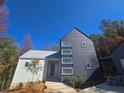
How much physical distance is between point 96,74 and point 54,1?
12302 mm

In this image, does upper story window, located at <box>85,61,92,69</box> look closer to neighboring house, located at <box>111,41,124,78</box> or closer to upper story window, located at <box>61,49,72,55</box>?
upper story window, located at <box>61,49,72,55</box>

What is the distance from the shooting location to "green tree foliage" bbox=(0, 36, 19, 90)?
20.3 m

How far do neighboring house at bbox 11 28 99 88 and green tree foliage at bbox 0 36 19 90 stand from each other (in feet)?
4.25

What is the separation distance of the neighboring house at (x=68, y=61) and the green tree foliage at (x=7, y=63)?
130 centimetres

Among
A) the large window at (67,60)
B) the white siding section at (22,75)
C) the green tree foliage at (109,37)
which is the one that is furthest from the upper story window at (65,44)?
the green tree foliage at (109,37)

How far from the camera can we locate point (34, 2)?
16.9m

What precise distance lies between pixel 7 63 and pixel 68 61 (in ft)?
31.7

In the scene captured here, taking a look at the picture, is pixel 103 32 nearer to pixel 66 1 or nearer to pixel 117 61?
pixel 117 61

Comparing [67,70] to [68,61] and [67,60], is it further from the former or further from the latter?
[67,60]

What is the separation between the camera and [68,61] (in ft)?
75.8

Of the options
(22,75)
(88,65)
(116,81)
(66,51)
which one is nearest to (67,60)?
(66,51)

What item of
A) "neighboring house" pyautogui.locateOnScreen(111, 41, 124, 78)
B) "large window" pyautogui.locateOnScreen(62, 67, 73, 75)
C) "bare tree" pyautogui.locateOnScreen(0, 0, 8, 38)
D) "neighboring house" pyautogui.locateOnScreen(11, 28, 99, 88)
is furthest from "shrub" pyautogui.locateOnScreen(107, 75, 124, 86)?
"bare tree" pyautogui.locateOnScreen(0, 0, 8, 38)

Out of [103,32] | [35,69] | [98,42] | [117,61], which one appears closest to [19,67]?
[35,69]

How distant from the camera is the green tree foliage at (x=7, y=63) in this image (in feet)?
66.7
